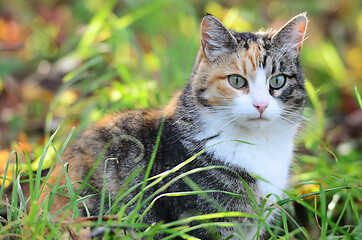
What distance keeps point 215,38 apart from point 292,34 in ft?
1.36

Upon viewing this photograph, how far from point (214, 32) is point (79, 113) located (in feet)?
5.68

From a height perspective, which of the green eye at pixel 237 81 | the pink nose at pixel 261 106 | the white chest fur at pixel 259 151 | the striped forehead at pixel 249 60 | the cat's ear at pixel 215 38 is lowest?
the white chest fur at pixel 259 151

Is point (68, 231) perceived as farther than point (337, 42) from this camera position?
No

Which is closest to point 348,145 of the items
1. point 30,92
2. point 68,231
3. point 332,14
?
point 68,231

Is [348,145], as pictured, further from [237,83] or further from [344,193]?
[237,83]

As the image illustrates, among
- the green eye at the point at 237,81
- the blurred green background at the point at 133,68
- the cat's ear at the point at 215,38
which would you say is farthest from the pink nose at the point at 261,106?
the blurred green background at the point at 133,68

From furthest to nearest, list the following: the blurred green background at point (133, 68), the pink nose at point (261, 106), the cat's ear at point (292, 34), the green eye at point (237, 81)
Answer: the blurred green background at point (133, 68)
the cat's ear at point (292, 34)
the green eye at point (237, 81)
the pink nose at point (261, 106)

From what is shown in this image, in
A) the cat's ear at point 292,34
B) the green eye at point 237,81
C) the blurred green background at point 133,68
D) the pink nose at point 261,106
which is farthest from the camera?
the blurred green background at point 133,68

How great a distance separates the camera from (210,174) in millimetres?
2158

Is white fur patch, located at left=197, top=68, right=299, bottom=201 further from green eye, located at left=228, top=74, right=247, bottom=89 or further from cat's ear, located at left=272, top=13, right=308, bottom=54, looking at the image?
cat's ear, located at left=272, top=13, right=308, bottom=54

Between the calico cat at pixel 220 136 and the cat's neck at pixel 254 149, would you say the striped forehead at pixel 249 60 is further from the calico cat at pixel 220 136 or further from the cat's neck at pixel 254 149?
the cat's neck at pixel 254 149

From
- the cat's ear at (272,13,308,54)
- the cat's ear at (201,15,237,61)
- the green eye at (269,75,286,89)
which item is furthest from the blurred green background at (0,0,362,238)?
the cat's ear at (201,15,237,61)

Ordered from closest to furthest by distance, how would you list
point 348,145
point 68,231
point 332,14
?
point 68,231, point 348,145, point 332,14

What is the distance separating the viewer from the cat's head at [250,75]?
2.10 meters
